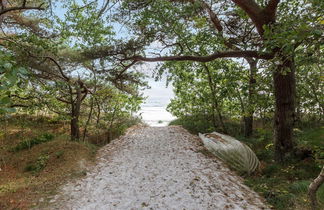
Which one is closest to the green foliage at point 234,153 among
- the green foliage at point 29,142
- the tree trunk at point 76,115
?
the tree trunk at point 76,115

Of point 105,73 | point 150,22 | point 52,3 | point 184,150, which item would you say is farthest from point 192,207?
point 52,3

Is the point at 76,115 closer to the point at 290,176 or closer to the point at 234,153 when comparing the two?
the point at 234,153

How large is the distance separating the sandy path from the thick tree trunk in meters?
1.53

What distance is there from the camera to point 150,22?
5816 millimetres

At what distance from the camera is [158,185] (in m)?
4.29

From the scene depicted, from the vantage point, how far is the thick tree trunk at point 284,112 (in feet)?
16.5

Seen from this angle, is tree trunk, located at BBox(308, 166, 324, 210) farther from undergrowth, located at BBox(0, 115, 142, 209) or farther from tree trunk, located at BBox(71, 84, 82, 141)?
tree trunk, located at BBox(71, 84, 82, 141)

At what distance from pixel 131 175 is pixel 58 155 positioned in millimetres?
2528

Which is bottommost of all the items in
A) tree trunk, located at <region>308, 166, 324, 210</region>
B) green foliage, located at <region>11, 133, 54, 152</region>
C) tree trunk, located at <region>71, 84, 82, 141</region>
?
green foliage, located at <region>11, 133, 54, 152</region>

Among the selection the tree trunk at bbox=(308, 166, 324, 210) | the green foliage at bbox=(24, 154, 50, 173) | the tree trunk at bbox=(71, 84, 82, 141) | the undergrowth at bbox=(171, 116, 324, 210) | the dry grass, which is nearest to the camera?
the tree trunk at bbox=(308, 166, 324, 210)

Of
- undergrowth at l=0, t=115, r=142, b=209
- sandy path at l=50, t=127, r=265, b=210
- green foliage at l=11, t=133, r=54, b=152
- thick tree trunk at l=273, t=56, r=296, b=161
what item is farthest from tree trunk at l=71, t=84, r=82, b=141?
thick tree trunk at l=273, t=56, r=296, b=161

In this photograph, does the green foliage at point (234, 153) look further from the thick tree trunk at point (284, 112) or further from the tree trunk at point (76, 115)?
the tree trunk at point (76, 115)

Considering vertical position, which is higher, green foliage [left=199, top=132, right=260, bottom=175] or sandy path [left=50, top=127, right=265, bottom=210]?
Result: green foliage [left=199, top=132, right=260, bottom=175]

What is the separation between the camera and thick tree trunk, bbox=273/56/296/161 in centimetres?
504
